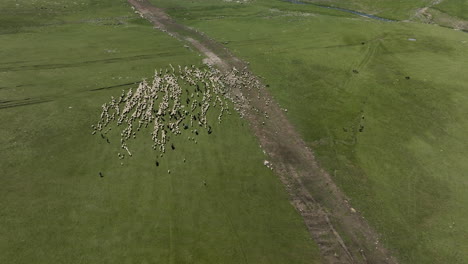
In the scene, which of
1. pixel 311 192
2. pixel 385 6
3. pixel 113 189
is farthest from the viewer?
pixel 385 6

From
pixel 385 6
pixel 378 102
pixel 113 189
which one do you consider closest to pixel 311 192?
pixel 113 189

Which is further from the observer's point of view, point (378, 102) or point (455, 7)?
point (455, 7)

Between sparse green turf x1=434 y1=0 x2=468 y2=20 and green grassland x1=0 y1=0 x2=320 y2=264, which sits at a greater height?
sparse green turf x1=434 y1=0 x2=468 y2=20

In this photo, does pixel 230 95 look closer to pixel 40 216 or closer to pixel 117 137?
pixel 117 137

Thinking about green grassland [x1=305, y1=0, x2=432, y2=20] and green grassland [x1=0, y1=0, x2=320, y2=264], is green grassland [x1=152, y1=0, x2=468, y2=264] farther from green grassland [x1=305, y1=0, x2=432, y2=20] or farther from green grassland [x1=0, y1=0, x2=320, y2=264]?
green grassland [x1=305, y1=0, x2=432, y2=20]

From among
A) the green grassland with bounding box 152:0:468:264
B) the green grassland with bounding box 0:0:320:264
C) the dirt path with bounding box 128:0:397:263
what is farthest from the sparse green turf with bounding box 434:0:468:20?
the green grassland with bounding box 0:0:320:264

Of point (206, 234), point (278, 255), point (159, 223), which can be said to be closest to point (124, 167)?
point (159, 223)

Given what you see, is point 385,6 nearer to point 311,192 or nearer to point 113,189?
point 311,192

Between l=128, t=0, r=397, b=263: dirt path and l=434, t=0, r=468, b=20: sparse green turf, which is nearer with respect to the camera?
l=128, t=0, r=397, b=263: dirt path
